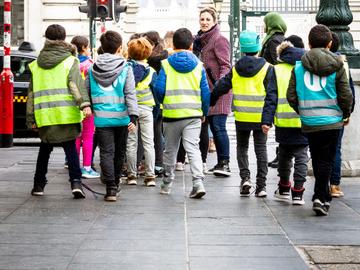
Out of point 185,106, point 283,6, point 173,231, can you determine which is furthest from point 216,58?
point 283,6

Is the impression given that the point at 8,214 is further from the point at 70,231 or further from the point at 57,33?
the point at 57,33

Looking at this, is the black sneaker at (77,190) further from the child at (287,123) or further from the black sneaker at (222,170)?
the black sneaker at (222,170)

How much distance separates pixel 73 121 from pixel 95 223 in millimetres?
1798

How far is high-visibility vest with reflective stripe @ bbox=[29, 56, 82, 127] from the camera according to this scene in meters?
10.1

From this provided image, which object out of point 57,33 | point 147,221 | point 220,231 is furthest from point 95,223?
point 57,33

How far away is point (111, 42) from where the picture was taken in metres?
10.1

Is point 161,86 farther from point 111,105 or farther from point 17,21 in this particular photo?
point 17,21

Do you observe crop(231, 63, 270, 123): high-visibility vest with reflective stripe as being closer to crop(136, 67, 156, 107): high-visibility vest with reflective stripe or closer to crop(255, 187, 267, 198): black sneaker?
crop(255, 187, 267, 198): black sneaker

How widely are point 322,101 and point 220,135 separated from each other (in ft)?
11.2

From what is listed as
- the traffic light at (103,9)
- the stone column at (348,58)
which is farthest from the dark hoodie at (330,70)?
the traffic light at (103,9)

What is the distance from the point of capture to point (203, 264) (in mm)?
6793

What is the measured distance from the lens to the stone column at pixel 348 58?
12.1 m

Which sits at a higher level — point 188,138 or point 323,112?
point 323,112

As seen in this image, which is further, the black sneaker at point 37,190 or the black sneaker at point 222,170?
the black sneaker at point 222,170
